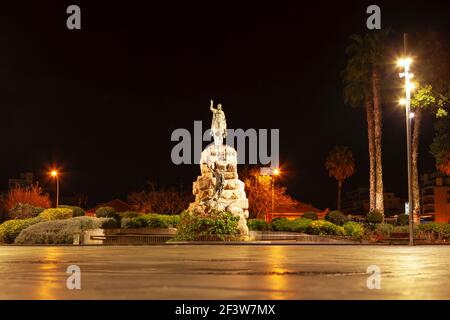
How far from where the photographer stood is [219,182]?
110 ft

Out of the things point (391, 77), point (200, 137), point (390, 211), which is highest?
point (391, 77)

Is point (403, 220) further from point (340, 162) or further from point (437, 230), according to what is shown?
point (340, 162)

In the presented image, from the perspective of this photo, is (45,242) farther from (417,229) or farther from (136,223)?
(417,229)

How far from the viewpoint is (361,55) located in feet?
155

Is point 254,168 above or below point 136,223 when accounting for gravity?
above

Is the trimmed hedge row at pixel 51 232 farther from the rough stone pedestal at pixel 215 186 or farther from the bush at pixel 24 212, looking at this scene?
the bush at pixel 24 212

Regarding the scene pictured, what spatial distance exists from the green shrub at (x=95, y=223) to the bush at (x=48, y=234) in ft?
5.44

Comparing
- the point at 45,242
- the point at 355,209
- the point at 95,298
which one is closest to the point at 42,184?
the point at 355,209

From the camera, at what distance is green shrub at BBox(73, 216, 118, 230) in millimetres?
35156

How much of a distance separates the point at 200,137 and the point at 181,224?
20113mm

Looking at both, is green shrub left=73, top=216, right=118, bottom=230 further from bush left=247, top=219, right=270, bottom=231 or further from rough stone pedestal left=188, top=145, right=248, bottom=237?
bush left=247, top=219, right=270, bottom=231

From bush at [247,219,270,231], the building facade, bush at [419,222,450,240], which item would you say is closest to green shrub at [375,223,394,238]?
bush at [419,222,450,240]

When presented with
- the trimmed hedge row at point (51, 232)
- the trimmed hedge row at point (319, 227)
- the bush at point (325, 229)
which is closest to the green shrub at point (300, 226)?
the trimmed hedge row at point (319, 227)
